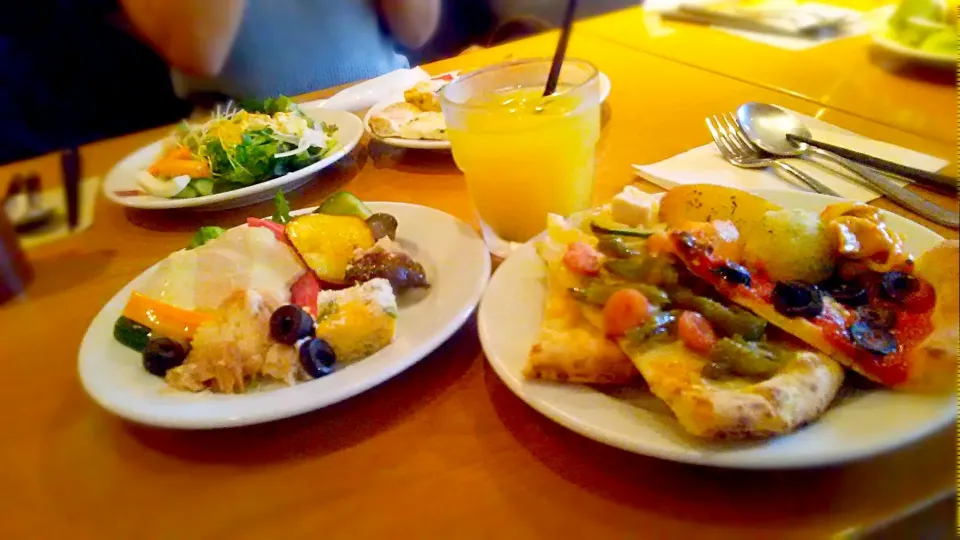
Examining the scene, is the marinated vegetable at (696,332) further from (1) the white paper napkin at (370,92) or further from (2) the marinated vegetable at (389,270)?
(1) the white paper napkin at (370,92)

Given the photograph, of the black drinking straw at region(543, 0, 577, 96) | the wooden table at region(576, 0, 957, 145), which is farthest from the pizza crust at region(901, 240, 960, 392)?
the wooden table at region(576, 0, 957, 145)

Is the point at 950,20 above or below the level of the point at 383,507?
above

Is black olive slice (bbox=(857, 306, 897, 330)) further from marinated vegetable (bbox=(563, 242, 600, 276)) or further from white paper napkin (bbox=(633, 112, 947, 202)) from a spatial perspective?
white paper napkin (bbox=(633, 112, 947, 202))

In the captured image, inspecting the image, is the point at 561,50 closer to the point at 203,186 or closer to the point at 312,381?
the point at 312,381

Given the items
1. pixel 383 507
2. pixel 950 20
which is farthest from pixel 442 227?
pixel 950 20

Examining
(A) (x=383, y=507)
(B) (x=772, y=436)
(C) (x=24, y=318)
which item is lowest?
(C) (x=24, y=318)

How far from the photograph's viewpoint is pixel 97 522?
804 millimetres

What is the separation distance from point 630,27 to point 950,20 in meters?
0.90

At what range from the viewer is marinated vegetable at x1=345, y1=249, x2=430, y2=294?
1.04m

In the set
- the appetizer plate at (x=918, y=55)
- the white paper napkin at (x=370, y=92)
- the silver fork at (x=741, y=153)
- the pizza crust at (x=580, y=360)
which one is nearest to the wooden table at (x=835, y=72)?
the appetizer plate at (x=918, y=55)

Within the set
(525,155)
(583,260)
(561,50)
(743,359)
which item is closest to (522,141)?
(525,155)

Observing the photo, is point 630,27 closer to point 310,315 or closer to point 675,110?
point 675,110

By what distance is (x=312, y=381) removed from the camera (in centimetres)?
89

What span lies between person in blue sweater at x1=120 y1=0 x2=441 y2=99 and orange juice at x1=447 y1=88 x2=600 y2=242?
143 centimetres
